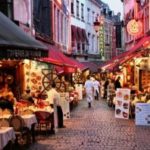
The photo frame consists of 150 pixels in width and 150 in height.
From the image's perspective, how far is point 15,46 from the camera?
13734 mm

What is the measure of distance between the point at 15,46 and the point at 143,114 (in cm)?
939

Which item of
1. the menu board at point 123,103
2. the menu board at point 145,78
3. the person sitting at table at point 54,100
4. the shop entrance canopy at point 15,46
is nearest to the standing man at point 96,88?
the menu board at point 145,78

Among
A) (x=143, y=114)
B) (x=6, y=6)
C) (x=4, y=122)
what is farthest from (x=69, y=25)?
(x=4, y=122)

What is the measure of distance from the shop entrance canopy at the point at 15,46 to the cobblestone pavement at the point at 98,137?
9.01ft

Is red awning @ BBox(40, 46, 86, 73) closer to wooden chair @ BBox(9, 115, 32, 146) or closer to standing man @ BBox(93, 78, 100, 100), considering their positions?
wooden chair @ BBox(9, 115, 32, 146)

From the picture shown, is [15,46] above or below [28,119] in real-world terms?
above

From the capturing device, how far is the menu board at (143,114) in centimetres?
2189

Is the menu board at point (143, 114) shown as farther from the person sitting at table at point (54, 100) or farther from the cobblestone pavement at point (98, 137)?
the person sitting at table at point (54, 100)

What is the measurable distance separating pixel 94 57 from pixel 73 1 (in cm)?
1147

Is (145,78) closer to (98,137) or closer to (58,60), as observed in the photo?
(58,60)

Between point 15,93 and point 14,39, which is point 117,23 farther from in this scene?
point 14,39

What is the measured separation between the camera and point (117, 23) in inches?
3297

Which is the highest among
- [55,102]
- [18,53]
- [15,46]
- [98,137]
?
[15,46]

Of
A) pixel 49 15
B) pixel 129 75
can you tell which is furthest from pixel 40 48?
pixel 129 75
